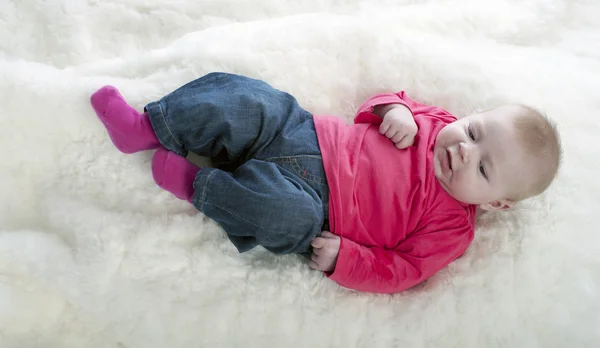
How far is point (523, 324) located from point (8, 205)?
41.1 inches

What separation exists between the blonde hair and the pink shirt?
0.54 ft

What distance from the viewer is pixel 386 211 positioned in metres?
1.00

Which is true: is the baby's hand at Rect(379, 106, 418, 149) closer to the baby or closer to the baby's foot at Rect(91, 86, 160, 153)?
→ the baby

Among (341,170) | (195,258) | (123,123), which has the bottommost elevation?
(195,258)

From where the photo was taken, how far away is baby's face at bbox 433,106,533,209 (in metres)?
0.96

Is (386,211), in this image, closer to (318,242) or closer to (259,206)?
(318,242)

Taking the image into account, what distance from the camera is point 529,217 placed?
3.38ft

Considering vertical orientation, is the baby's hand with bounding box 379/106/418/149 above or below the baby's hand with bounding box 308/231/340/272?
above

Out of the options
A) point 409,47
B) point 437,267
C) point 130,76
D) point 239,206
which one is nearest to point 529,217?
point 437,267

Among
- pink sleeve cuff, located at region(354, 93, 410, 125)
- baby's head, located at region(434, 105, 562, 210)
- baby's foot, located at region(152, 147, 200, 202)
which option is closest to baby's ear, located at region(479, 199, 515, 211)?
baby's head, located at region(434, 105, 562, 210)

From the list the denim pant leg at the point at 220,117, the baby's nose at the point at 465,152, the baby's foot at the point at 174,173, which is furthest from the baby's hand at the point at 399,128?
the baby's foot at the point at 174,173

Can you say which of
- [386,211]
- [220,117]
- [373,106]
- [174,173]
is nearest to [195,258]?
[174,173]

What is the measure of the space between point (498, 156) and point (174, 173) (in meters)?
0.62

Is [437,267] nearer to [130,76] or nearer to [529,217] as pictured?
[529,217]
